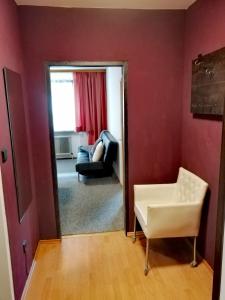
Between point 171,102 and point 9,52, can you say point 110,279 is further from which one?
point 9,52

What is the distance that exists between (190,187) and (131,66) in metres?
1.40

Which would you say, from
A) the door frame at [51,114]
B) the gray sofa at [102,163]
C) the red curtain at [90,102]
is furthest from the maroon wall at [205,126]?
the red curtain at [90,102]

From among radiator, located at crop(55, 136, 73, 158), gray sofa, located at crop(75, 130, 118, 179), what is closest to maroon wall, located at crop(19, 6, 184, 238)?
gray sofa, located at crop(75, 130, 118, 179)

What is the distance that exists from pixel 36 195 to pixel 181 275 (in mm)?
1689

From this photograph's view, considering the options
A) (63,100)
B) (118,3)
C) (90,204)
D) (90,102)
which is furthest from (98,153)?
(118,3)

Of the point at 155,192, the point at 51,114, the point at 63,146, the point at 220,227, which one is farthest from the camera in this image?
the point at 63,146

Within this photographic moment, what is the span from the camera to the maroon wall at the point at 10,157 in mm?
1748

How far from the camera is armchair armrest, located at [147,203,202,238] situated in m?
2.19

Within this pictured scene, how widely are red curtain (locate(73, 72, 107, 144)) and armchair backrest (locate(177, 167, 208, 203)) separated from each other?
13.3 feet

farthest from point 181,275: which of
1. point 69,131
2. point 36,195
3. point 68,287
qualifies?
point 69,131

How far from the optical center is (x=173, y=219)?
87.7 inches

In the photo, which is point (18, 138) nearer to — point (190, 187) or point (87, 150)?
point (190, 187)

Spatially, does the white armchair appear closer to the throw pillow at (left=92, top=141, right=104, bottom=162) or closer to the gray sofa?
the gray sofa

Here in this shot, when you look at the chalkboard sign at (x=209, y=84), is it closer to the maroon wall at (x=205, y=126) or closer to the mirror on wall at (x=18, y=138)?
the maroon wall at (x=205, y=126)
